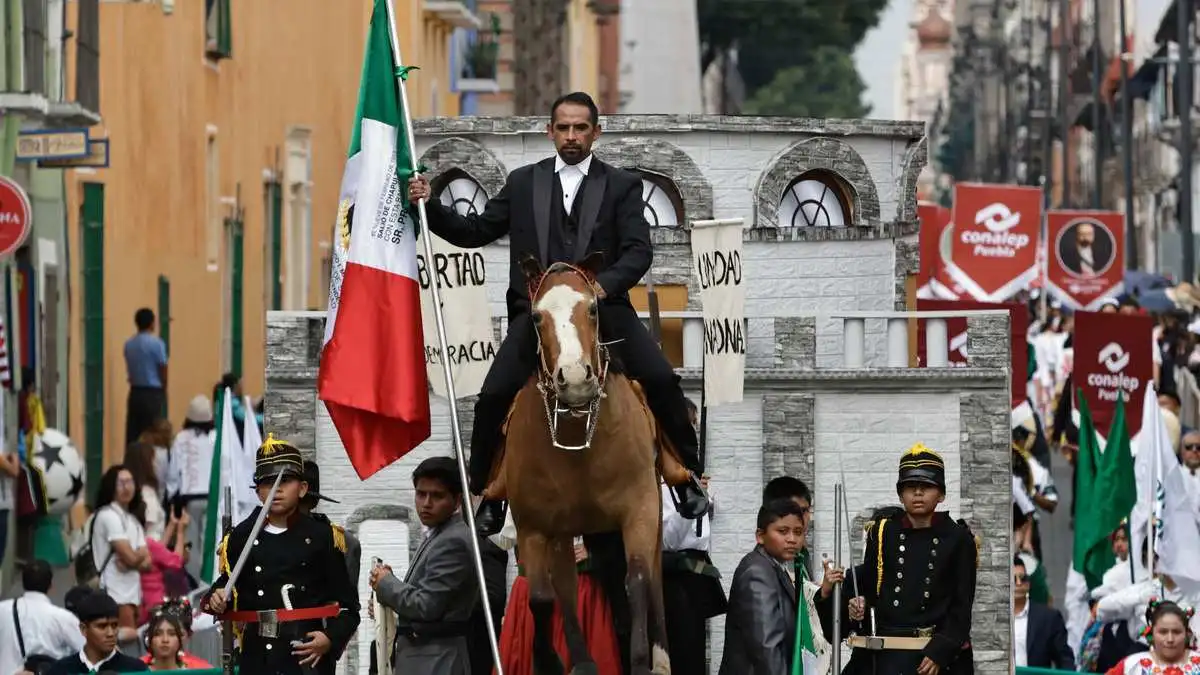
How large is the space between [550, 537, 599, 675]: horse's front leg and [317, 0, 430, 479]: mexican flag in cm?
130

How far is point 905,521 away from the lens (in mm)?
16234

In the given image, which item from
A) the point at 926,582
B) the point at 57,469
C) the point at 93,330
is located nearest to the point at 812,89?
the point at 93,330

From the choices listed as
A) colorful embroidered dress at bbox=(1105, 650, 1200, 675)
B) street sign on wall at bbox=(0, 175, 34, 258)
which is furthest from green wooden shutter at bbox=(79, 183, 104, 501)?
colorful embroidered dress at bbox=(1105, 650, 1200, 675)

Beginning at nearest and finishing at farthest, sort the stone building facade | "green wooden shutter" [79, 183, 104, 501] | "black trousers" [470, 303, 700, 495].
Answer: "black trousers" [470, 303, 700, 495], the stone building facade, "green wooden shutter" [79, 183, 104, 501]

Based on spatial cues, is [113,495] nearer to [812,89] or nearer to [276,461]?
[276,461]

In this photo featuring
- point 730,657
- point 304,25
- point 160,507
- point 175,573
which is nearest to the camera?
point 730,657

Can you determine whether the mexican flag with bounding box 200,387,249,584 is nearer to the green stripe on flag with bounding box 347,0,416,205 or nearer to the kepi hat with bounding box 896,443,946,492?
the green stripe on flag with bounding box 347,0,416,205

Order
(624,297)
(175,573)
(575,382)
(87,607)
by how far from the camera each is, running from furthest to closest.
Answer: (175,573)
(87,607)
(624,297)
(575,382)

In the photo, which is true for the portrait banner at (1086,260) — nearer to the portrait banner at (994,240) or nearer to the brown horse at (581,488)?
the portrait banner at (994,240)

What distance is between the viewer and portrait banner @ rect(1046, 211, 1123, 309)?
1641 inches

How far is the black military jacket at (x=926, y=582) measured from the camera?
16016 mm

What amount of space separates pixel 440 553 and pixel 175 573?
8.49m

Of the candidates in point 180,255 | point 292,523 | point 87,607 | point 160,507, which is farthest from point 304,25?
point 292,523

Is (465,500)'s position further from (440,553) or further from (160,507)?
(160,507)
